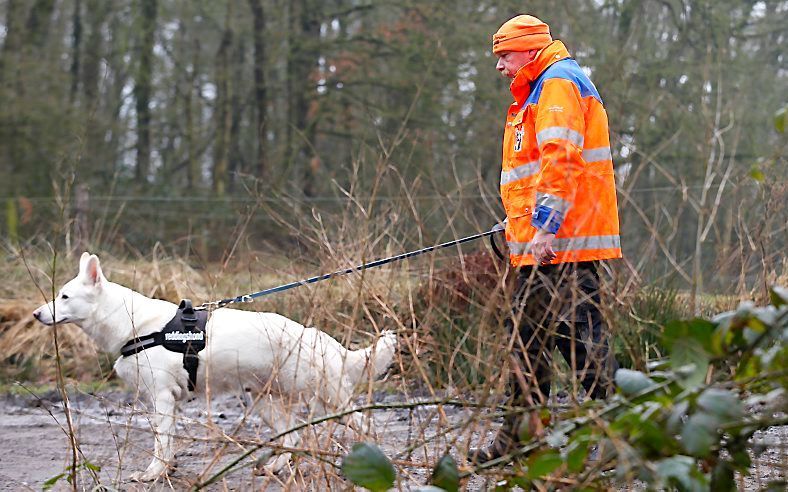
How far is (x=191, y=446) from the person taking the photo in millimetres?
5539

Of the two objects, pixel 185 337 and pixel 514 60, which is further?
pixel 185 337

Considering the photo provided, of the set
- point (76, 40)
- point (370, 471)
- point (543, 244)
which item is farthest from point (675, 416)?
point (76, 40)

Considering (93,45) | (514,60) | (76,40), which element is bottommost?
(514,60)

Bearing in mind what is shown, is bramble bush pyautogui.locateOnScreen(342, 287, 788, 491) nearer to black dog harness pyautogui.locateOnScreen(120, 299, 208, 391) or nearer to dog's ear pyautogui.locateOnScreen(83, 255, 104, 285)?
black dog harness pyautogui.locateOnScreen(120, 299, 208, 391)

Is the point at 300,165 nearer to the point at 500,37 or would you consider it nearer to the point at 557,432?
the point at 500,37

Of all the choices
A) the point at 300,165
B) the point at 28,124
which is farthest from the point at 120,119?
the point at 300,165

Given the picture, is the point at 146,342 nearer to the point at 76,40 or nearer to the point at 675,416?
the point at 675,416

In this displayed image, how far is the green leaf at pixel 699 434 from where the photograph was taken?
1635mm

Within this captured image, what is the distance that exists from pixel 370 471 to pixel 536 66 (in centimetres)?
302

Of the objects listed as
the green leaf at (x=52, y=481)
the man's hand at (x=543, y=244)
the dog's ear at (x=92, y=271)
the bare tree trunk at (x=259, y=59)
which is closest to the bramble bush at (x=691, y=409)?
the green leaf at (x=52, y=481)

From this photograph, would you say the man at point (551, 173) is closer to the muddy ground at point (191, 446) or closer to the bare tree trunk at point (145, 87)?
the muddy ground at point (191, 446)

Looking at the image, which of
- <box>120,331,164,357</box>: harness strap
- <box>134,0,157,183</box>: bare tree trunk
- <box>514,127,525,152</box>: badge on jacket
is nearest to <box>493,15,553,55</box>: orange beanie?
<box>514,127,525,152</box>: badge on jacket

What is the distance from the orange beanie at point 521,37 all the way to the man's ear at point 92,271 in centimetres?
270

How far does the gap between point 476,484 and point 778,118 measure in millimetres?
3024
